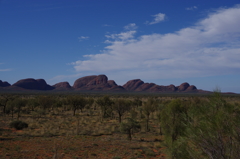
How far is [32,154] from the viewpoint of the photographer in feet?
45.5

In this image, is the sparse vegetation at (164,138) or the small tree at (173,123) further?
the small tree at (173,123)

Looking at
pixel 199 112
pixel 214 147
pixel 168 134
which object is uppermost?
pixel 199 112

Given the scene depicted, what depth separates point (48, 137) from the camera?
20062 millimetres

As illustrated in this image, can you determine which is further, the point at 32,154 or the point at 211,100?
the point at 32,154

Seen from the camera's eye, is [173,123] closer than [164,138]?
Yes

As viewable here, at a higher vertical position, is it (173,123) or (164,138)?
(173,123)

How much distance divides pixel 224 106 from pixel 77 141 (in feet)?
50.6

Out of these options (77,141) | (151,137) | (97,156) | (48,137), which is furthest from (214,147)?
(48,137)

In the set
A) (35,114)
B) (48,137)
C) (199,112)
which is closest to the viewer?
(199,112)

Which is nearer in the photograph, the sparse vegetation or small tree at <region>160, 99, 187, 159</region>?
the sparse vegetation

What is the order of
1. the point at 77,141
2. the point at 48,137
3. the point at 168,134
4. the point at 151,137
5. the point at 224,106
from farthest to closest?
the point at 151,137 → the point at 48,137 → the point at 77,141 → the point at 168,134 → the point at 224,106

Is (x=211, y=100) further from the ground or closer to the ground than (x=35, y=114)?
further from the ground

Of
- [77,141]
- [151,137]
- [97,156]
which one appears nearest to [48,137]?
[77,141]

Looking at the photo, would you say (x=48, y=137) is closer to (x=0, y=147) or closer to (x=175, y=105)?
(x=0, y=147)
